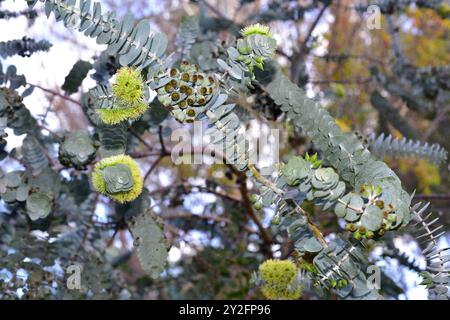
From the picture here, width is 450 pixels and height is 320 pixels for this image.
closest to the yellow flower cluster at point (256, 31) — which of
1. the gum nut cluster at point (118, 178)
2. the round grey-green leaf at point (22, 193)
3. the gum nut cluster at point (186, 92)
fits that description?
the gum nut cluster at point (186, 92)

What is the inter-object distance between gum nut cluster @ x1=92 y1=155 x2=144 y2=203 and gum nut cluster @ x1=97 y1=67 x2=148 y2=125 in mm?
43

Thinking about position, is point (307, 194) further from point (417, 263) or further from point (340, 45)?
point (340, 45)

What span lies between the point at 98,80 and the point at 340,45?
7.89ft

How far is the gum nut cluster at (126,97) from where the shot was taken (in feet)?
1.83

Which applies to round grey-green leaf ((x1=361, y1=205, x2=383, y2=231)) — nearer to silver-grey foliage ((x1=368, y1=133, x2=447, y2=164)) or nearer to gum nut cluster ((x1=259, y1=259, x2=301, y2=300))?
gum nut cluster ((x1=259, y1=259, x2=301, y2=300))

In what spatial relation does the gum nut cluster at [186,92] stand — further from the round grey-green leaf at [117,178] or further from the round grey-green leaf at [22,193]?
the round grey-green leaf at [22,193]

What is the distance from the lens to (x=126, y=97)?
561 mm

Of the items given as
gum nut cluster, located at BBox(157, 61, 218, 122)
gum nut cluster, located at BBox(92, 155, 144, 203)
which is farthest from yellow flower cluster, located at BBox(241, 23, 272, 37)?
gum nut cluster, located at BBox(92, 155, 144, 203)

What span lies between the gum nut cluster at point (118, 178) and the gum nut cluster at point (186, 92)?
71mm

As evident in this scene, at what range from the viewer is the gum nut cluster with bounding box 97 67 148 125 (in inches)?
22.0

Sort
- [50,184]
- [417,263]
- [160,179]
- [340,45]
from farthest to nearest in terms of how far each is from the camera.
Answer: [340,45] → [160,179] → [417,263] → [50,184]
